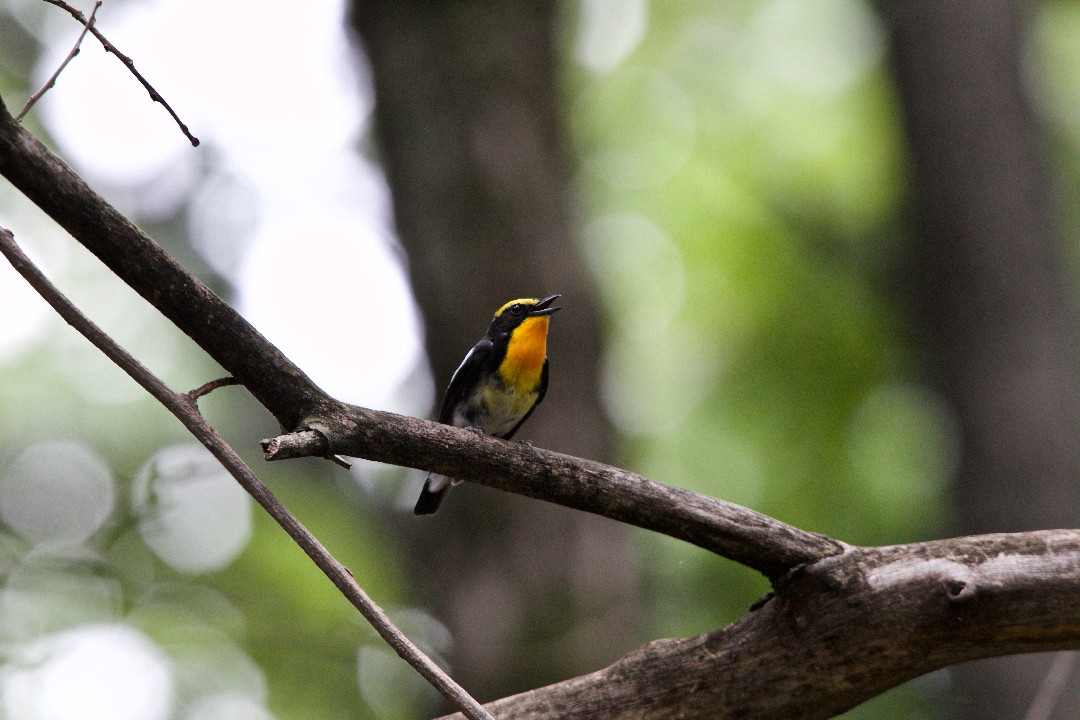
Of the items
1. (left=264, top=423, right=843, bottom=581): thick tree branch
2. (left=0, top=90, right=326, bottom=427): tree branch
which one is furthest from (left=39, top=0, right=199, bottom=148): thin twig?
(left=264, top=423, right=843, bottom=581): thick tree branch

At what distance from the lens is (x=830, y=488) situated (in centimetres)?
903

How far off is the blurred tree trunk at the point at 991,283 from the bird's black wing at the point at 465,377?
3.93 meters

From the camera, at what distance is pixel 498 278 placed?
19.8ft

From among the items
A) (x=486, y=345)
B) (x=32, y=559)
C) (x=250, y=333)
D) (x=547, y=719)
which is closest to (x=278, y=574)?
(x=32, y=559)

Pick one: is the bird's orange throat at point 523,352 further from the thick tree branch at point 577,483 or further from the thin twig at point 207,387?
the thin twig at point 207,387

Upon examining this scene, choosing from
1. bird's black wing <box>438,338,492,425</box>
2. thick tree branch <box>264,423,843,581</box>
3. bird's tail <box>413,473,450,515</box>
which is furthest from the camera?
bird's tail <box>413,473,450,515</box>

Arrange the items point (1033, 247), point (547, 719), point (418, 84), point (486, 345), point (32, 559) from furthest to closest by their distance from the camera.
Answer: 1. point (1033, 247)
2. point (418, 84)
3. point (32, 559)
4. point (486, 345)
5. point (547, 719)

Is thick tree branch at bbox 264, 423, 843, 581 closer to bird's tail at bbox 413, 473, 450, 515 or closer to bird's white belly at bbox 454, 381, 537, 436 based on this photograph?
bird's white belly at bbox 454, 381, 537, 436

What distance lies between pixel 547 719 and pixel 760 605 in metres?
0.68

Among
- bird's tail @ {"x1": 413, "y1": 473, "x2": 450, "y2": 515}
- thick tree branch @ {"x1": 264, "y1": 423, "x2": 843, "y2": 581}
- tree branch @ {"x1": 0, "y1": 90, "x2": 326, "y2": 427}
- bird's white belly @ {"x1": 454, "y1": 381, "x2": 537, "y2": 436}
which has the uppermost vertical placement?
bird's white belly @ {"x1": 454, "y1": 381, "x2": 537, "y2": 436}

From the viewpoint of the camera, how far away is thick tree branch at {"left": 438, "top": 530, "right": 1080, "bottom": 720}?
240cm

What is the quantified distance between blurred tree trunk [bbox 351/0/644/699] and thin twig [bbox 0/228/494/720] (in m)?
3.41

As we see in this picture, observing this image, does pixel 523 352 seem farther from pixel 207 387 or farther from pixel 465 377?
pixel 207 387

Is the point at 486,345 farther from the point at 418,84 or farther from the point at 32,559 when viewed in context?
the point at 32,559
